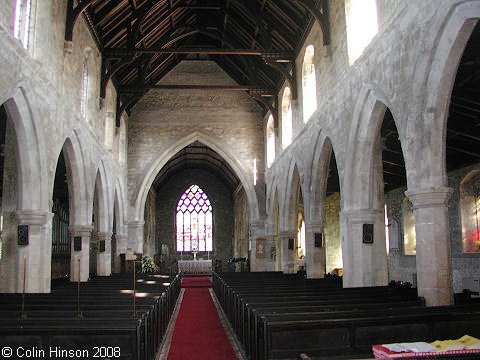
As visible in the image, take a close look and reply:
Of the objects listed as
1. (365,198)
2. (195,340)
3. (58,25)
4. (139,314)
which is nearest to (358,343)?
(139,314)

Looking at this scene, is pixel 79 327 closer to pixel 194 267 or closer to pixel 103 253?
pixel 103 253

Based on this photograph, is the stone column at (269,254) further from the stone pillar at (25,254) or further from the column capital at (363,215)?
the stone pillar at (25,254)

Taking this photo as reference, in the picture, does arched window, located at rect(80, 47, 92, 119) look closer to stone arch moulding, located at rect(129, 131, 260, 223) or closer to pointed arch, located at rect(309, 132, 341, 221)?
pointed arch, located at rect(309, 132, 341, 221)

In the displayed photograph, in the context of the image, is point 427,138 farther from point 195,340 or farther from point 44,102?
point 44,102

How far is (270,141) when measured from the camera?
22.7m

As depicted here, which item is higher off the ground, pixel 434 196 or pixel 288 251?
pixel 434 196

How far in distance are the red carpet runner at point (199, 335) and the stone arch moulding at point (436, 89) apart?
4158 millimetres

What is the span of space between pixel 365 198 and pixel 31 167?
7.16 meters

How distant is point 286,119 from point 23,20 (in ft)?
37.1

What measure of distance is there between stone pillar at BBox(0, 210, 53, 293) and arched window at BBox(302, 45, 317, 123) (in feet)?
27.6

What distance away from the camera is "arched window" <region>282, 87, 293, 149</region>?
1917 centimetres

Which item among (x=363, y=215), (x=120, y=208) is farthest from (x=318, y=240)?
(x=120, y=208)

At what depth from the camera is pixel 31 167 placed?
35.2ft

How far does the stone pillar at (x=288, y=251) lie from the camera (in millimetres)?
19109
